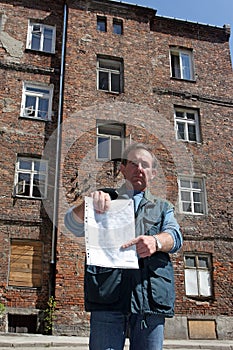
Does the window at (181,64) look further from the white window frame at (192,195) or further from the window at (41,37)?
the window at (41,37)

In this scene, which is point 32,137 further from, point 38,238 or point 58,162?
point 38,238

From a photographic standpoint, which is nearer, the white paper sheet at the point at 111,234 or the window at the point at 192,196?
the white paper sheet at the point at 111,234

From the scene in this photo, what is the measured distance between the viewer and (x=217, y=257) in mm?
15047

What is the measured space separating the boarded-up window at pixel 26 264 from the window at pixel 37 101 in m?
4.99

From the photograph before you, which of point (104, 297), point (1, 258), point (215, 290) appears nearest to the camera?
point (104, 297)

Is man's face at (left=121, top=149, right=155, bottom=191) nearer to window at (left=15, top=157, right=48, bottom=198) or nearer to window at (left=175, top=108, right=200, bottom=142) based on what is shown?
window at (left=15, top=157, right=48, bottom=198)

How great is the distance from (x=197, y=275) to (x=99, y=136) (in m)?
6.36

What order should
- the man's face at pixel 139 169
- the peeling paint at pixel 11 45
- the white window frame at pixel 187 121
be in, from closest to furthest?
the man's face at pixel 139 169, the peeling paint at pixel 11 45, the white window frame at pixel 187 121

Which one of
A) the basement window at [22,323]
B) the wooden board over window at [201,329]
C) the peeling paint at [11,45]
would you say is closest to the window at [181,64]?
the peeling paint at [11,45]

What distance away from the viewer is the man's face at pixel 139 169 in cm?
284

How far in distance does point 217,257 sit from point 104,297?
13366mm

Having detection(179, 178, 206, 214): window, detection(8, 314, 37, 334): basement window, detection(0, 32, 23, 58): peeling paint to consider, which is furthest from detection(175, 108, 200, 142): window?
detection(8, 314, 37, 334): basement window

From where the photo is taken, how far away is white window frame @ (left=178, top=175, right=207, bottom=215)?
15773 millimetres

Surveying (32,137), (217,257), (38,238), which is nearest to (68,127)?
(32,137)
